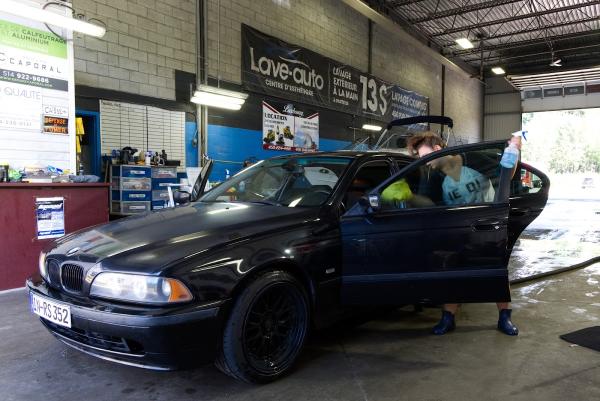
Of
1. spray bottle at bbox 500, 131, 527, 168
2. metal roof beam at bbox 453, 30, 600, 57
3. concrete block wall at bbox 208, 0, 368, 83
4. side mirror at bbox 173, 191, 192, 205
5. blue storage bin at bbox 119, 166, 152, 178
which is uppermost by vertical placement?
metal roof beam at bbox 453, 30, 600, 57

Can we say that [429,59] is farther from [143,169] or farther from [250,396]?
[250,396]

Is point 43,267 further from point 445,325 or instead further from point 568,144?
point 568,144

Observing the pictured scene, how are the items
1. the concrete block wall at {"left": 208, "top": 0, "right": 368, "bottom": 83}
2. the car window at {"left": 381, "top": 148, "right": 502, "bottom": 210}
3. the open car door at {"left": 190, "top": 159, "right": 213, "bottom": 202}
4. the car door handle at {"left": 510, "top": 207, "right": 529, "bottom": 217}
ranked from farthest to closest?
1. the concrete block wall at {"left": 208, "top": 0, "right": 368, "bottom": 83}
2. the open car door at {"left": 190, "top": 159, "right": 213, "bottom": 202}
3. the car door handle at {"left": 510, "top": 207, "right": 529, "bottom": 217}
4. the car window at {"left": 381, "top": 148, "right": 502, "bottom": 210}

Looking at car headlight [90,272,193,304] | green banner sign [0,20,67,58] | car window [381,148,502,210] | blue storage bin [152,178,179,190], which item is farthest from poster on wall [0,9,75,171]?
car window [381,148,502,210]

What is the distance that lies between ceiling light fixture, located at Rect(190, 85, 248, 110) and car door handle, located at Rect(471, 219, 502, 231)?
5.32 m

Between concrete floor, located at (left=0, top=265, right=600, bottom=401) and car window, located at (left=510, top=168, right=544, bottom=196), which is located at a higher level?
car window, located at (left=510, top=168, right=544, bottom=196)

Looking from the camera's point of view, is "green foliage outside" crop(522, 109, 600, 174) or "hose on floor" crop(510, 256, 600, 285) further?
"green foliage outside" crop(522, 109, 600, 174)

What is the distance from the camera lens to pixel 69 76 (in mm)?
5367

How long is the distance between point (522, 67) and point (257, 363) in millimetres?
18468

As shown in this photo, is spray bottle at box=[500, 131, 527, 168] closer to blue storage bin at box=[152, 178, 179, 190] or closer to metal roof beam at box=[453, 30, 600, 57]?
blue storage bin at box=[152, 178, 179, 190]

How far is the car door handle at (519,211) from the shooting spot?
3145mm

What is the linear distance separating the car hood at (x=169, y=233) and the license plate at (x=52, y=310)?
232 millimetres

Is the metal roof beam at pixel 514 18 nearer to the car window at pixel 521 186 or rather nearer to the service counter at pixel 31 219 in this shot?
the car window at pixel 521 186

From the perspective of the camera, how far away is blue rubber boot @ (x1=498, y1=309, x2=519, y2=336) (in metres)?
3.01
